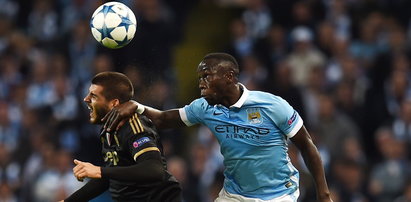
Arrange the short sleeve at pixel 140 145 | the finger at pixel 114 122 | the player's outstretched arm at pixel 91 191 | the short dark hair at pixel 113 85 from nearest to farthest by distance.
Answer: the short sleeve at pixel 140 145 < the finger at pixel 114 122 < the short dark hair at pixel 113 85 < the player's outstretched arm at pixel 91 191

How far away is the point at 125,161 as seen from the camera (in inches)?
275

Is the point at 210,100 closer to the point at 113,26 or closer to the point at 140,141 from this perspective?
the point at 140,141

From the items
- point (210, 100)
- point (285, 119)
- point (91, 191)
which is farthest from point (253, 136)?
point (91, 191)

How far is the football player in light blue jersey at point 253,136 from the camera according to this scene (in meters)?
7.48

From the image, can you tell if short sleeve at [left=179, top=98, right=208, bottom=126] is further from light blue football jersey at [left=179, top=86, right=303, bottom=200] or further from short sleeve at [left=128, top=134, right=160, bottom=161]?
short sleeve at [left=128, top=134, right=160, bottom=161]

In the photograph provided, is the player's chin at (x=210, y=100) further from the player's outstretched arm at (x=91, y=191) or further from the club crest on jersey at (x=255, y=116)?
the player's outstretched arm at (x=91, y=191)

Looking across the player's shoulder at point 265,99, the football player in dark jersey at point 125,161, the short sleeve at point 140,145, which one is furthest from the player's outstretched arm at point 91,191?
the player's shoulder at point 265,99

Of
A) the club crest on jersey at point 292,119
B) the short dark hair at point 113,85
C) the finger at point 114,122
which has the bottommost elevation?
the club crest on jersey at point 292,119

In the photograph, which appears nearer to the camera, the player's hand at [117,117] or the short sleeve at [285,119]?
the player's hand at [117,117]

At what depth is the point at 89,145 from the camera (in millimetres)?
12812

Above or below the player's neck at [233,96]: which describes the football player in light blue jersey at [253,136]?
below

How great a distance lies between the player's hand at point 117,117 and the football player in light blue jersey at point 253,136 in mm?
508

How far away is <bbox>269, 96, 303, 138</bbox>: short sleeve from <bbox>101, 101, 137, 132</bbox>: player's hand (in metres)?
1.11

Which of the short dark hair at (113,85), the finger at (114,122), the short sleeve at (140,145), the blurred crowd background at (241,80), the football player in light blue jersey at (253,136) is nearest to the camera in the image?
the short sleeve at (140,145)
